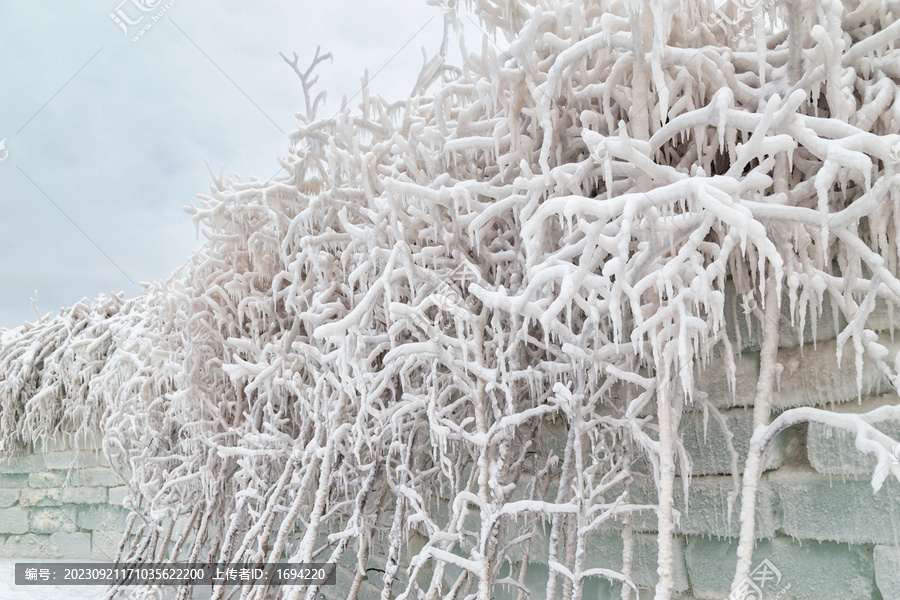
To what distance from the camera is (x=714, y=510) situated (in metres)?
1.87

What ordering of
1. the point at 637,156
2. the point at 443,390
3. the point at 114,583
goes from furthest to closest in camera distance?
the point at 114,583 < the point at 443,390 < the point at 637,156

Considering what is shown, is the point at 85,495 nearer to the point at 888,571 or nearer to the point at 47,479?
the point at 47,479

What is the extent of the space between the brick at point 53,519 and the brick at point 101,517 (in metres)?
0.14

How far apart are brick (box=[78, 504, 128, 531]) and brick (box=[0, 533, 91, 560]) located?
0.53ft

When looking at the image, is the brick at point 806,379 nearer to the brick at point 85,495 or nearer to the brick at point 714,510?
the brick at point 714,510

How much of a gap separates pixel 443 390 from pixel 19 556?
7280 millimetres

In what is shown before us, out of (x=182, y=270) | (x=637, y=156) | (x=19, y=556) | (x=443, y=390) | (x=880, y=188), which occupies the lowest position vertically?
(x=19, y=556)

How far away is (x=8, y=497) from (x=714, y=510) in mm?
8206

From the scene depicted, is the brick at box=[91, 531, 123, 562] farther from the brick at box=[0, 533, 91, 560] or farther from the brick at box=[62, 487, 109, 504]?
the brick at box=[62, 487, 109, 504]

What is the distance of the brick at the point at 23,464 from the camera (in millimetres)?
6828

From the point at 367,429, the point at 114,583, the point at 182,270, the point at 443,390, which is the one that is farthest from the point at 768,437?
the point at 114,583

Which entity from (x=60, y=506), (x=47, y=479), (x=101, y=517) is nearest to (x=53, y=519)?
(x=60, y=506)

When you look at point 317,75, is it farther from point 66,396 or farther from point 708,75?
point 66,396

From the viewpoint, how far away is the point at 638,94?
1.62 metres
